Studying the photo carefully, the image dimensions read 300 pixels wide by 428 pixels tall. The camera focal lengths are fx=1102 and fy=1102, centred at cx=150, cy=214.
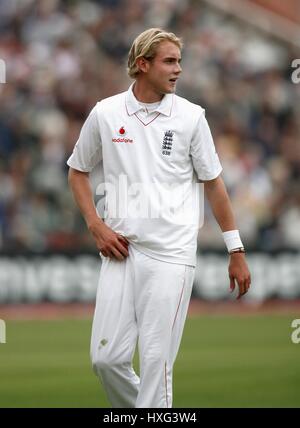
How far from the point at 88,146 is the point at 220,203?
0.89 meters

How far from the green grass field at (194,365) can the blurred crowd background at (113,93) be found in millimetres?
1923

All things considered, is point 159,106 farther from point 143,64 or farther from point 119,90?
point 119,90

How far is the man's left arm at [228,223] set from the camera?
6613mm

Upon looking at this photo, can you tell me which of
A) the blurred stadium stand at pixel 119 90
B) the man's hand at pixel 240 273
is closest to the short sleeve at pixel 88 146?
the man's hand at pixel 240 273

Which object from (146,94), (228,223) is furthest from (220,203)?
(146,94)

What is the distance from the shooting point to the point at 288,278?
57.5ft

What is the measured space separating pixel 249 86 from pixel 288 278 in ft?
13.6

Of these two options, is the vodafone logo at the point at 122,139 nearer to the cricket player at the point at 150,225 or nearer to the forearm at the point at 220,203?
the cricket player at the point at 150,225

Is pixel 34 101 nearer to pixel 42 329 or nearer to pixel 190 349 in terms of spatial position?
pixel 42 329

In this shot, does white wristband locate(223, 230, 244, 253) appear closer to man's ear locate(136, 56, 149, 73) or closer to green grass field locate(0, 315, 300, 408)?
→ man's ear locate(136, 56, 149, 73)

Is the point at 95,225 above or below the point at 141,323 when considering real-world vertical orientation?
above

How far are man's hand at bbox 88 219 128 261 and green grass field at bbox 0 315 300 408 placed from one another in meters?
2.45

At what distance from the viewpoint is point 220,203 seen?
6.69 meters
